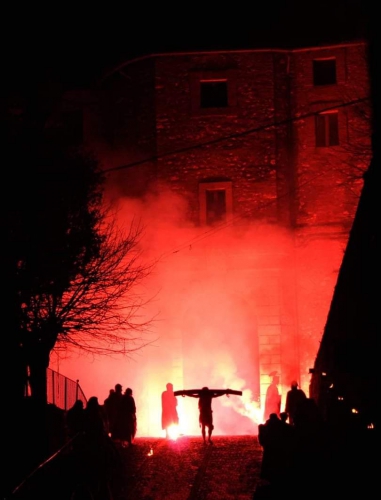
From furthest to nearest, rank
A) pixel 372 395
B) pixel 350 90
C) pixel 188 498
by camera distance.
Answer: pixel 350 90, pixel 188 498, pixel 372 395

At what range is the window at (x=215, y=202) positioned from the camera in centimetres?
2862

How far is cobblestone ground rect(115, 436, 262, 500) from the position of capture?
14413 mm

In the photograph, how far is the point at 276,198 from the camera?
2856cm

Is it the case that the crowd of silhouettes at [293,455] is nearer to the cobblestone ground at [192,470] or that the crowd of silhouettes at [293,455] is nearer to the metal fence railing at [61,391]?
the cobblestone ground at [192,470]

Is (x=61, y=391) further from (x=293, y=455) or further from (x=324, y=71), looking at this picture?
(x=324, y=71)

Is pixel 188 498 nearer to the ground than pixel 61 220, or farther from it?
nearer to the ground

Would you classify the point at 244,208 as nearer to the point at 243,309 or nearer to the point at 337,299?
the point at 243,309

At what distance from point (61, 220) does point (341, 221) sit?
1340 cm

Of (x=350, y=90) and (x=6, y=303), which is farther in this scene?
(x=350, y=90)

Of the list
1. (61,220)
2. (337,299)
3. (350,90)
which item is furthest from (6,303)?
(350,90)

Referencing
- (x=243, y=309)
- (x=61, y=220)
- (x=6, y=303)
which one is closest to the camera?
(x=6, y=303)

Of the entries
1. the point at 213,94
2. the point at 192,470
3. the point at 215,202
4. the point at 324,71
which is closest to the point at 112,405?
the point at 192,470

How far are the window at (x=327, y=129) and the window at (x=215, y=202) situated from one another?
3.74 metres

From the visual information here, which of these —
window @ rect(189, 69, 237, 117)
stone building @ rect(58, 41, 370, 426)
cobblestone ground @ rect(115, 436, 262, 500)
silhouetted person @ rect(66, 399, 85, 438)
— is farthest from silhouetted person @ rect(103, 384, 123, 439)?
window @ rect(189, 69, 237, 117)
